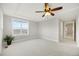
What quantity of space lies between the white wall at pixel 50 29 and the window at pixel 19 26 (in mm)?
260

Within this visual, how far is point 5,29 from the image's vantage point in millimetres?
1198

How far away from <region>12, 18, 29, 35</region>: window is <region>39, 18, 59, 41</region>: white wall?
0.26m

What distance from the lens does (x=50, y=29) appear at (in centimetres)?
137

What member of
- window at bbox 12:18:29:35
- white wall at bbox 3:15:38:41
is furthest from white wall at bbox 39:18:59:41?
window at bbox 12:18:29:35

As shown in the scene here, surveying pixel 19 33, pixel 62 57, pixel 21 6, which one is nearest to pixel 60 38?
pixel 62 57

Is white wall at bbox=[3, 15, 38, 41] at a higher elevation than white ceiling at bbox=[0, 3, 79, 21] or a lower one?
lower

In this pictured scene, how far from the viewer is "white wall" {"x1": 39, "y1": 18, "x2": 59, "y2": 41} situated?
4.33ft

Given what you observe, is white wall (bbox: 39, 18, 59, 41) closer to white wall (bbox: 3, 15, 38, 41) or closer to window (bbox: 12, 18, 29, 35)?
white wall (bbox: 3, 15, 38, 41)

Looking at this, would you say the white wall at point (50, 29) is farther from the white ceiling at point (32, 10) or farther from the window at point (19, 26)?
the window at point (19, 26)

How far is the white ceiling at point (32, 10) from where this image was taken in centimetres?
118

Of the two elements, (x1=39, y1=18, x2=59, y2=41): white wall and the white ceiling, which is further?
(x1=39, y1=18, x2=59, y2=41): white wall

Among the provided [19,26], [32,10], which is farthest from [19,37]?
[32,10]

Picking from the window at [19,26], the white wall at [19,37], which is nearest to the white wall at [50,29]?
the white wall at [19,37]

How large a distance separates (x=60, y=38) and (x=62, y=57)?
304 millimetres
